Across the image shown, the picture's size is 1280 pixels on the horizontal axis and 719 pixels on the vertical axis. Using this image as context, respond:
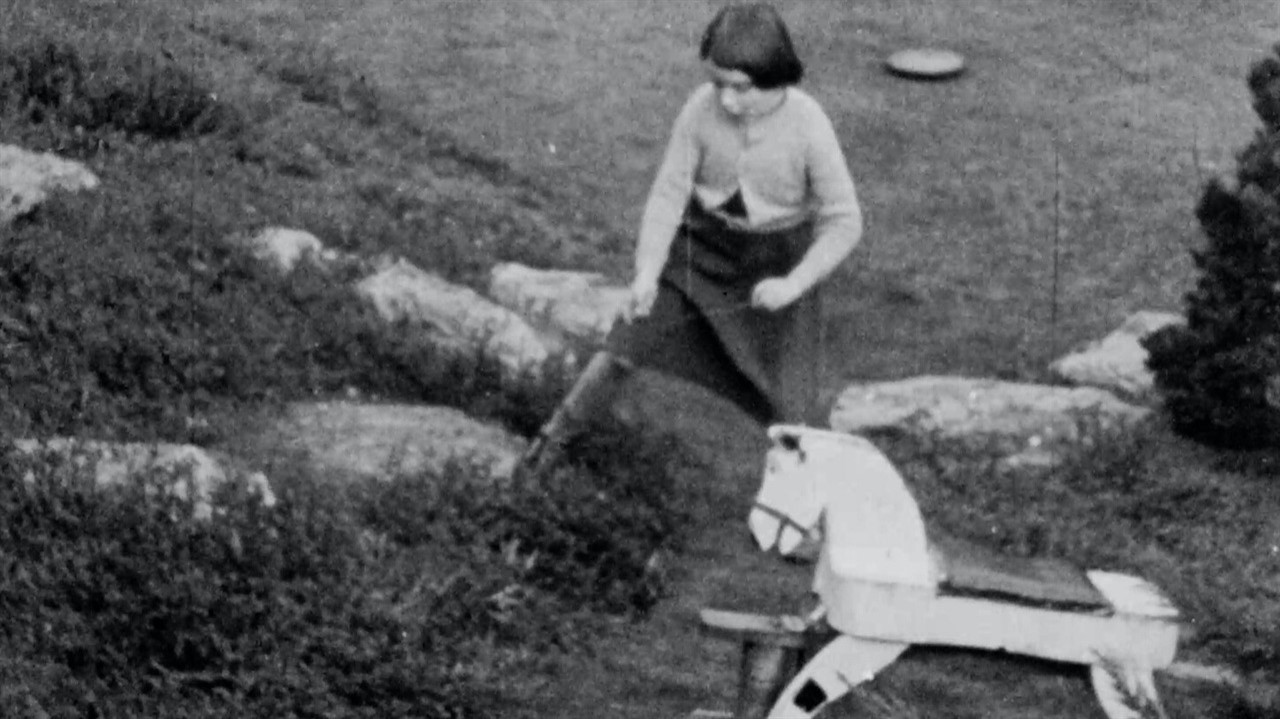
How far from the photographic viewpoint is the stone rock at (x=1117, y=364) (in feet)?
27.2

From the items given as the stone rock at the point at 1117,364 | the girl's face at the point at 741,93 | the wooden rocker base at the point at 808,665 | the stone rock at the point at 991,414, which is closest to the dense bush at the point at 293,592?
the wooden rocker base at the point at 808,665

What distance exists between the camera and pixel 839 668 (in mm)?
5234

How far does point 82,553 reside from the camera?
229 inches

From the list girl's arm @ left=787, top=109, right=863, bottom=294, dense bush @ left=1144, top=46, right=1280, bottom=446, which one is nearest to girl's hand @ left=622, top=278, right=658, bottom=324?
girl's arm @ left=787, top=109, right=863, bottom=294

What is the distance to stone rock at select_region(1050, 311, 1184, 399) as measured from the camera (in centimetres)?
830

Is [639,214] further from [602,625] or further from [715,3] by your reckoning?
[602,625]

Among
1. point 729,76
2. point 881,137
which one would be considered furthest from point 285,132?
point 729,76

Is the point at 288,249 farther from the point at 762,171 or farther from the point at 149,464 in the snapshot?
the point at 762,171

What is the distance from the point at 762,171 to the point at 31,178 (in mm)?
3332

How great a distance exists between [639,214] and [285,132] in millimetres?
1715

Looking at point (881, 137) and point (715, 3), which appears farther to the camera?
point (715, 3)

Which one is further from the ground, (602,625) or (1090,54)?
(1090,54)

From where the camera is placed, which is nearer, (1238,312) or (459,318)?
(1238,312)

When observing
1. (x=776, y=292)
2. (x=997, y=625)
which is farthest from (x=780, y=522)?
(x=776, y=292)
